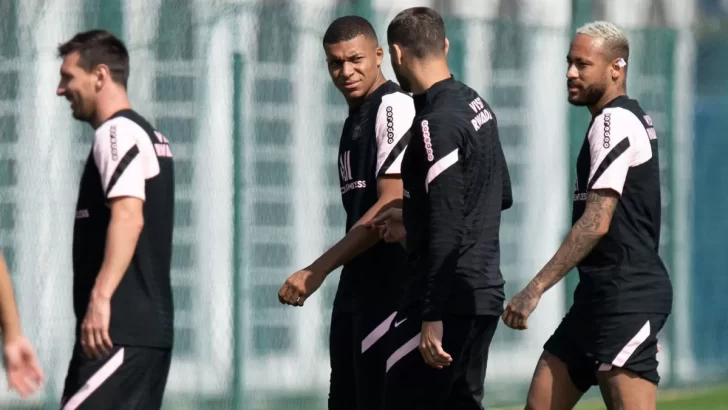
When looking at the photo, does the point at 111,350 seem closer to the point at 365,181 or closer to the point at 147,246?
the point at 147,246

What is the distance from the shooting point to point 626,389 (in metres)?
6.35

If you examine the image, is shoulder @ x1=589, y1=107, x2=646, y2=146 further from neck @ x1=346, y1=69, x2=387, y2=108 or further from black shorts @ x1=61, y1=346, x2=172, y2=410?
black shorts @ x1=61, y1=346, x2=172, y2=410

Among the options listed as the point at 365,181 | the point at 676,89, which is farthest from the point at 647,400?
the point at 676,89

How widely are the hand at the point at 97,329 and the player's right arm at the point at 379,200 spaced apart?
134 cm

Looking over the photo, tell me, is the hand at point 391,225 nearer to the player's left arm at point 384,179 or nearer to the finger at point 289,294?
the player's left arm at point 384,179

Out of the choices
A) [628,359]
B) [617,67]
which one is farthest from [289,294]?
[617,67]

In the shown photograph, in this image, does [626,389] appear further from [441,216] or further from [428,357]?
[441,216]

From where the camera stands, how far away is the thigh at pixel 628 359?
6.34m

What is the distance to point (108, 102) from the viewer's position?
5633 millimetres

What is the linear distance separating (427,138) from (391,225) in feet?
1.89

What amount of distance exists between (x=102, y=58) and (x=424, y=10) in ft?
4.54

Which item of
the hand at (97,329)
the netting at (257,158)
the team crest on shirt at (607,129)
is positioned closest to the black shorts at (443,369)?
the team crest on shirt at (607,129)

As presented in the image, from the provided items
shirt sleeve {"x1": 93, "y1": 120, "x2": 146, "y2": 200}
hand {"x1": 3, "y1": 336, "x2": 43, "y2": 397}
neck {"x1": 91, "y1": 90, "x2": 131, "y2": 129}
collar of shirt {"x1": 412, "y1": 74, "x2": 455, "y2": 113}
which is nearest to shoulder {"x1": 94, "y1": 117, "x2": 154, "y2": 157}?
shirt sleeve {"x1": 93, "y1": 120, "x2": 146, "y2": 200}

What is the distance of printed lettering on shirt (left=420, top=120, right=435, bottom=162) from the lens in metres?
5.79
